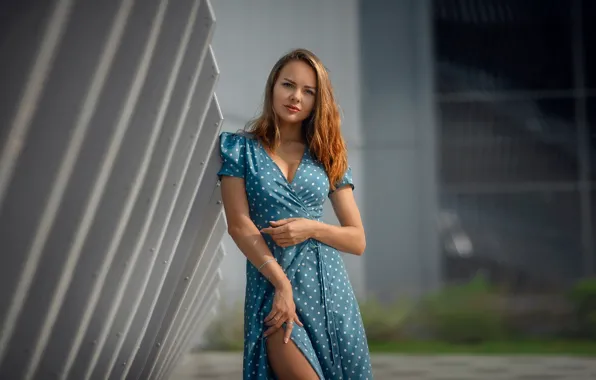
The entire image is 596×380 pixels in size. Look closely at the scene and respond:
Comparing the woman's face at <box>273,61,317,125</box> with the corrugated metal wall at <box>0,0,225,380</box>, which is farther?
the woman's face at <box>273,61,317,125</box>

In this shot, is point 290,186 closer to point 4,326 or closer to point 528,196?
point 4,326

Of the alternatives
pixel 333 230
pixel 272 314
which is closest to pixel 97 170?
pixel 272 314

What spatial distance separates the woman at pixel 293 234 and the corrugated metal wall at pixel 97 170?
0.25m

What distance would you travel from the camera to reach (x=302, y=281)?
9.49ft

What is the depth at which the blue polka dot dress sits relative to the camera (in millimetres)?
2877

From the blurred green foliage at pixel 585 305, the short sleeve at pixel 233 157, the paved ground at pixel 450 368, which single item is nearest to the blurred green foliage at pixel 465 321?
the blurred green foliage at pixel 585 305

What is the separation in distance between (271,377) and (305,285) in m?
0.26

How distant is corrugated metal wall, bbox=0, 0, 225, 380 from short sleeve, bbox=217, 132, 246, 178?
0.54ft

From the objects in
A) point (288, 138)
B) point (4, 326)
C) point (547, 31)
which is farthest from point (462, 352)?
point (4, 326)

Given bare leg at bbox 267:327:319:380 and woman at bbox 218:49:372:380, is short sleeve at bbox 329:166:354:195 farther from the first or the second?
bare leg at bbox 267:327:319:380

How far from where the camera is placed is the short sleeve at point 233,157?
2912mm

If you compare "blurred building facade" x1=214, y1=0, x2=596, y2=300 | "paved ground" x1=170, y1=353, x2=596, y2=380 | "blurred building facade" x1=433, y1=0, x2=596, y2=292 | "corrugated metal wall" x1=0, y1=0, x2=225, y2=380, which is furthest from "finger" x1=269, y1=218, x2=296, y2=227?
"blurred building facade" x1=433, y1=0, x2=596, y2=292

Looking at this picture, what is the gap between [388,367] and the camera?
764cm

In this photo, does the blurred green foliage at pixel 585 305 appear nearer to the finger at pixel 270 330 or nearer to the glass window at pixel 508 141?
the glass window at pixel 508 141
